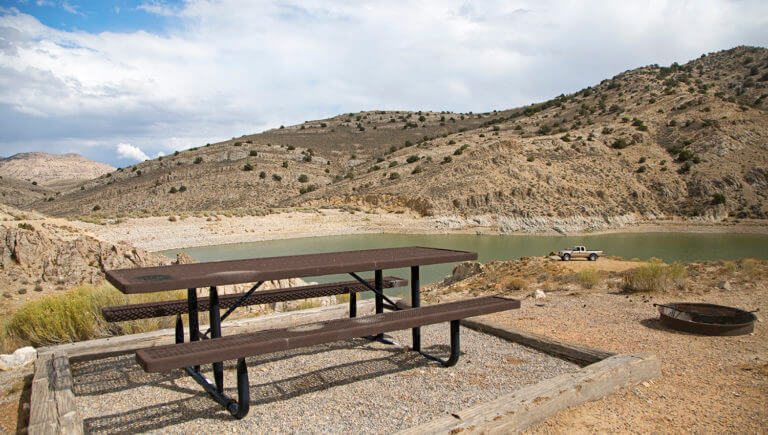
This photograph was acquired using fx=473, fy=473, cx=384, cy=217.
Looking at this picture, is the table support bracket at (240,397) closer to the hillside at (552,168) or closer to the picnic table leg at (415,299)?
the picnic table leg at (415,299)

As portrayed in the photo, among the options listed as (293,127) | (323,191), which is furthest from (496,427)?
(293,127)

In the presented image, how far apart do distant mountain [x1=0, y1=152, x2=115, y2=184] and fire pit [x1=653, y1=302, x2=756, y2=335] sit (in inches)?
4886

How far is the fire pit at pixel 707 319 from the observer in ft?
18.2

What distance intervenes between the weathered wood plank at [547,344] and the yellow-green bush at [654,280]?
159 inches

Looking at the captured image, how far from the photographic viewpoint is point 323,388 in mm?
3928

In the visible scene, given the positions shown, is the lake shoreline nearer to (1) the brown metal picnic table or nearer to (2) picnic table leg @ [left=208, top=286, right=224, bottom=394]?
A: (1) the brown metal picnic table

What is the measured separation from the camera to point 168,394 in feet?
12.7

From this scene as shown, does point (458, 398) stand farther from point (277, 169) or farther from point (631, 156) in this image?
point (277, 169)

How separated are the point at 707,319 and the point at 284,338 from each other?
5.64 m

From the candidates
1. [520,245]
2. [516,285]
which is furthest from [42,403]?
[520,245]

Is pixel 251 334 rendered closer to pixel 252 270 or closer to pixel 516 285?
pixel 252 270

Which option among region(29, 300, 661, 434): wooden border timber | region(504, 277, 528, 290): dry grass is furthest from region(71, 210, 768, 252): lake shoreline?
region(29, 300, 661, 434): wooden border timber

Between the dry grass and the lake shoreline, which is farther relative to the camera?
the lake shoreline

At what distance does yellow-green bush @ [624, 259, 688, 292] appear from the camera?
811cm
